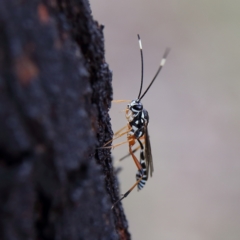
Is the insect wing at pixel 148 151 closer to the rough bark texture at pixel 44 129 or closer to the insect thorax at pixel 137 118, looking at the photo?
the insect thorax at pixel 137 118

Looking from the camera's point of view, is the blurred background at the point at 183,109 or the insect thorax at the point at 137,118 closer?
the insect thorax at the point at 137,118

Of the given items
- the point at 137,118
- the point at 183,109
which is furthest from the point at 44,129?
the point at 183,109

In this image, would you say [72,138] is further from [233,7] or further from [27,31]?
[233,7]

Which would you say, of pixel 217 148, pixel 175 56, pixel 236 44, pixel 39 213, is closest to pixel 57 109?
pixel 39 213

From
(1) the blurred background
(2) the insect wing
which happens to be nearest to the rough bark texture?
(2) the insect wing

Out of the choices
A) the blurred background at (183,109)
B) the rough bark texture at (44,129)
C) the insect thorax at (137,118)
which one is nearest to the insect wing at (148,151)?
the insect thorax at (137,118)

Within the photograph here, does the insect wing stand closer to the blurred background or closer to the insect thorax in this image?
the insect thorax
